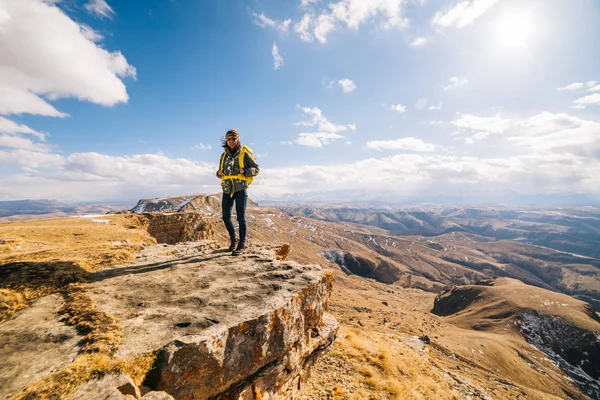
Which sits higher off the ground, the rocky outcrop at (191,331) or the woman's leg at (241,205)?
the woman's leg at (241,205)

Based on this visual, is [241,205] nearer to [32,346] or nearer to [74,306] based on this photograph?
[74,306]

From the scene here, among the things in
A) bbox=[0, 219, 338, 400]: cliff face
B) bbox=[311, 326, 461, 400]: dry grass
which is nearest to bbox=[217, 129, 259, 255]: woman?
bbox=[0, 219, 338, 400]: cliff face

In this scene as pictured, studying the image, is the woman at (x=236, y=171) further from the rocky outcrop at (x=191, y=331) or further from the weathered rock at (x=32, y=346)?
the weathered rock at (x=32, y=346)

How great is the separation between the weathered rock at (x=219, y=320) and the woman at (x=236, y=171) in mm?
2734

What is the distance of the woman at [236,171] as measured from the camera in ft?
38.0

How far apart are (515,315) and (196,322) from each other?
507 feet

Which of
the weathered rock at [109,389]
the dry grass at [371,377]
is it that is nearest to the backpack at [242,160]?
the weathered rock at [109,389]

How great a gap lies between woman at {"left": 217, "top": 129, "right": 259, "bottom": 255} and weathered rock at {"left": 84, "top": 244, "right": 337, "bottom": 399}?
108 inches

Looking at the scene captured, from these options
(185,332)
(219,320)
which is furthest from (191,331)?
(219,320)

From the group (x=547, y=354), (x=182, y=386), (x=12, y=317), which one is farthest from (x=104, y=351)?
(x=547, y=354)

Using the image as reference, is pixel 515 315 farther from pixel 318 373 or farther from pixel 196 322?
pixel 196 322

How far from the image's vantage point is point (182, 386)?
19.6 feet

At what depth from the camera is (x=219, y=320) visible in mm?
7215

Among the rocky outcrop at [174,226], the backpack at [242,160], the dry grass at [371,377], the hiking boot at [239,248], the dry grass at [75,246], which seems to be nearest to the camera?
the dry grass at [75,246]
